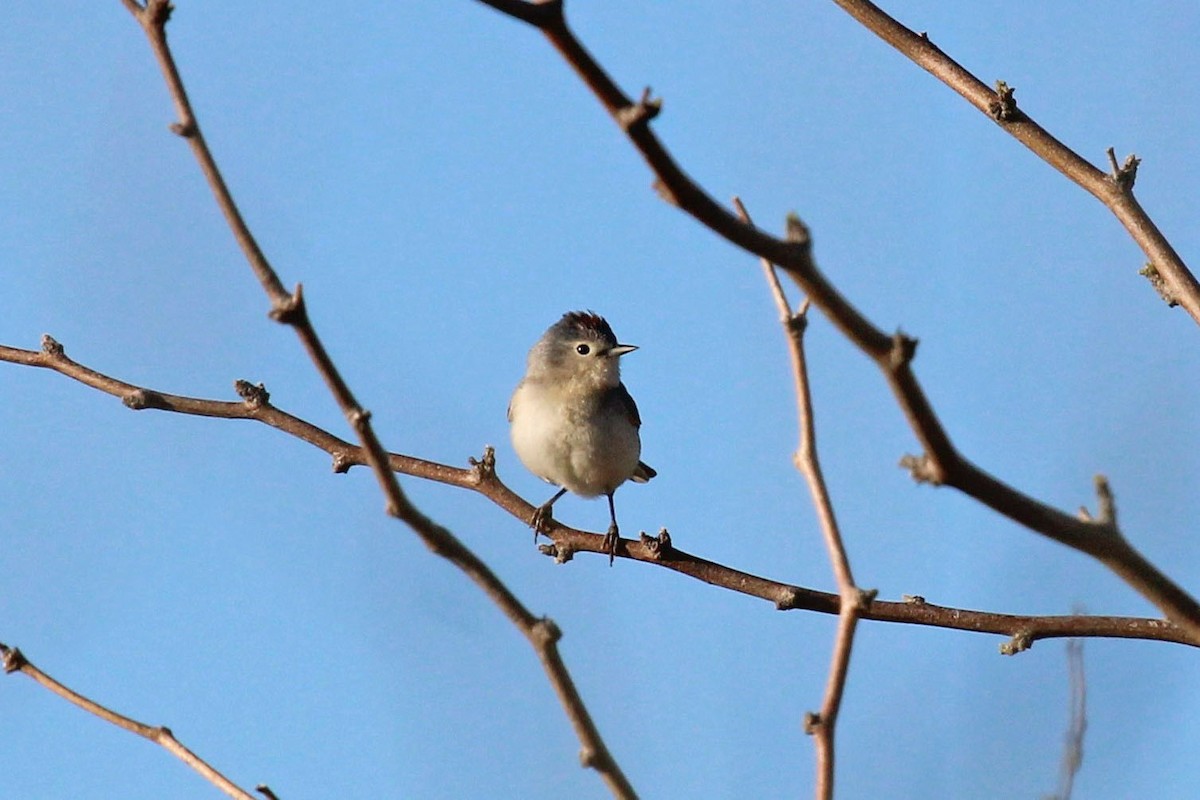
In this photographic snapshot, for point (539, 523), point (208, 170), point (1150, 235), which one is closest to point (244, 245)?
point (208, 170)

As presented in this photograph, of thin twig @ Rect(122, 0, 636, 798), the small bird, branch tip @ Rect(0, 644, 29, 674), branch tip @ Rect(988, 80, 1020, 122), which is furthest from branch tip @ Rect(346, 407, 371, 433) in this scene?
the small bird

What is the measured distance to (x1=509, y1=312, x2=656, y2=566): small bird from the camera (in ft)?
21.2

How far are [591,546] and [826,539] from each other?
8.83 feet

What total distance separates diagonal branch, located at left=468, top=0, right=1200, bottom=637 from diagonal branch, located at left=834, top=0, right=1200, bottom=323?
1.87m

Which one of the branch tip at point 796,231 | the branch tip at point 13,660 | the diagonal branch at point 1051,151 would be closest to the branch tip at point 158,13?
the branch tip at point 796,231

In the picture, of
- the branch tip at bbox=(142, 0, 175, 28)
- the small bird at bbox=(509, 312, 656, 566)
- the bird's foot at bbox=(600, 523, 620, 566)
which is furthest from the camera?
the small bird at bbox=(509, 312, 656, 566)

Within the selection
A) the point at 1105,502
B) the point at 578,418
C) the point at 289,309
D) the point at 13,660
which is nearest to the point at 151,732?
the point at 13,660

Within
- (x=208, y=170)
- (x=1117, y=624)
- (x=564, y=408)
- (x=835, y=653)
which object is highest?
(x=564, y=408)

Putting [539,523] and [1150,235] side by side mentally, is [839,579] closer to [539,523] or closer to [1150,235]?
[1150,235]

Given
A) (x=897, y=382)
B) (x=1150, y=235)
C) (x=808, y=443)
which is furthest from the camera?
(x=1150, y=235)

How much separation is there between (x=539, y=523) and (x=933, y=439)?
10.5 ft

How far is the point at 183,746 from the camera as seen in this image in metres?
2.28

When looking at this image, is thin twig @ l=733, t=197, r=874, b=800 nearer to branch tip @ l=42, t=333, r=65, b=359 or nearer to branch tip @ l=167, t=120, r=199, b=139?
branch tip @ l=167, t=120, r=199, b=139

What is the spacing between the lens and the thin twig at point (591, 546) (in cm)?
316
